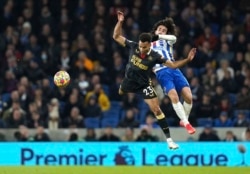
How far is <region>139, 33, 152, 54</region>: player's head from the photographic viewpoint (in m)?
17.6

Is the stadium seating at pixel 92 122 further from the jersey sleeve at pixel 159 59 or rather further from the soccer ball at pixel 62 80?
the jersey sleeve at pixel 159 59

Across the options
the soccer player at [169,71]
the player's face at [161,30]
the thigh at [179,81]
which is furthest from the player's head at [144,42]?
the thigh at [179,81]

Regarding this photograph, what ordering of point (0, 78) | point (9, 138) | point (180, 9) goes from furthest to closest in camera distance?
point (180, 9), point (0, 78), point (9, 138)

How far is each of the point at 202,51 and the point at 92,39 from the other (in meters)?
3.00

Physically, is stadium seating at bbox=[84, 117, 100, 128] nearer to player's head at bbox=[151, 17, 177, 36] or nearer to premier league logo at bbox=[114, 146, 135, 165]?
premier league logo at bbox=[114, 146, 135, 165]

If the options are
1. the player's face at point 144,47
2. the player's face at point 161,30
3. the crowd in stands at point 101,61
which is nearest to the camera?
the player's face at point 144,47

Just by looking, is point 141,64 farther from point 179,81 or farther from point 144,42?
point 179,81

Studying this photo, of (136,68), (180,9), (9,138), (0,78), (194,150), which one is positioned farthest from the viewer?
(180,9)

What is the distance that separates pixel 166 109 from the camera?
24625 millimetres

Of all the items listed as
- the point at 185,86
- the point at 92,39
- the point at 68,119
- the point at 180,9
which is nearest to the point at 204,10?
the point at 180,9

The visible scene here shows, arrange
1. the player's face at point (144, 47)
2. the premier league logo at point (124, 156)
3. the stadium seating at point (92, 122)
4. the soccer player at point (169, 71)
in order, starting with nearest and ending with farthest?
1. the player's face at point (144, 47)
2. the soccer player at point (169, 71)
3. the premier league logo at point (124, 156)
4. the stadium seating at point (92, 122)

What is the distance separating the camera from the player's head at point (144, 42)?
17609 millimetres

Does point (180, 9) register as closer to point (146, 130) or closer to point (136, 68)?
point (146, 130)

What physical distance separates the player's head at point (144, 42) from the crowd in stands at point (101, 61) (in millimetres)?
5809
